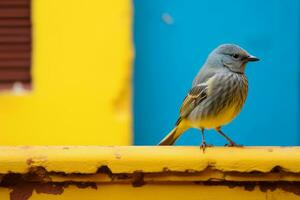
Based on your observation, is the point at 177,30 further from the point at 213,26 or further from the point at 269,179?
the point at 269,179

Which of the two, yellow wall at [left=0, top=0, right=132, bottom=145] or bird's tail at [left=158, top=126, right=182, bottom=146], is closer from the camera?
bird's tail at [left=158, top=126, right=182, bottom=146]

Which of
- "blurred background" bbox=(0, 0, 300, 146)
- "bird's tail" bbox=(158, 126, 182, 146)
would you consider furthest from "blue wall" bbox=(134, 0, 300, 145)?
"bird's tail" bbox=(158, 126, 182, 146)

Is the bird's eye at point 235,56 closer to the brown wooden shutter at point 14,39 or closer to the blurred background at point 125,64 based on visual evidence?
the blurred background at point 125,64

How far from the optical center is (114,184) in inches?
85.2

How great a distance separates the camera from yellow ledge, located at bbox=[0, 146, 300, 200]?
83.1 inches

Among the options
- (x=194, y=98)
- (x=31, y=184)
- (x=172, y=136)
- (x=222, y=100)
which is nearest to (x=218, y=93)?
(x=222, y=100)

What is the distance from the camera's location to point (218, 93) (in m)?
3.43

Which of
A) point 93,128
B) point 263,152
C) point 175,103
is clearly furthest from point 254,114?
point 263,152

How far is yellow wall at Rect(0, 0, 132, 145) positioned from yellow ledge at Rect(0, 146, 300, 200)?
2.52 meters

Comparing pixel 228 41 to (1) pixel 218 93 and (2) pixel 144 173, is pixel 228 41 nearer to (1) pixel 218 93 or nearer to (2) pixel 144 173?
(1) pixel 218 93

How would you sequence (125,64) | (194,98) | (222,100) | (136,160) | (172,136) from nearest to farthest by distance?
(136,160) < (222,100) < (194,98) < (172,136) < (125,64)

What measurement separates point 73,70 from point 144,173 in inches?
105

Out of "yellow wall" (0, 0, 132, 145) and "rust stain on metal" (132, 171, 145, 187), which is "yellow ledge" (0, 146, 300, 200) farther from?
"yellow wall" (0, 0, 132, 145)

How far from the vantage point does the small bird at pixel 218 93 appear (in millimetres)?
3416
